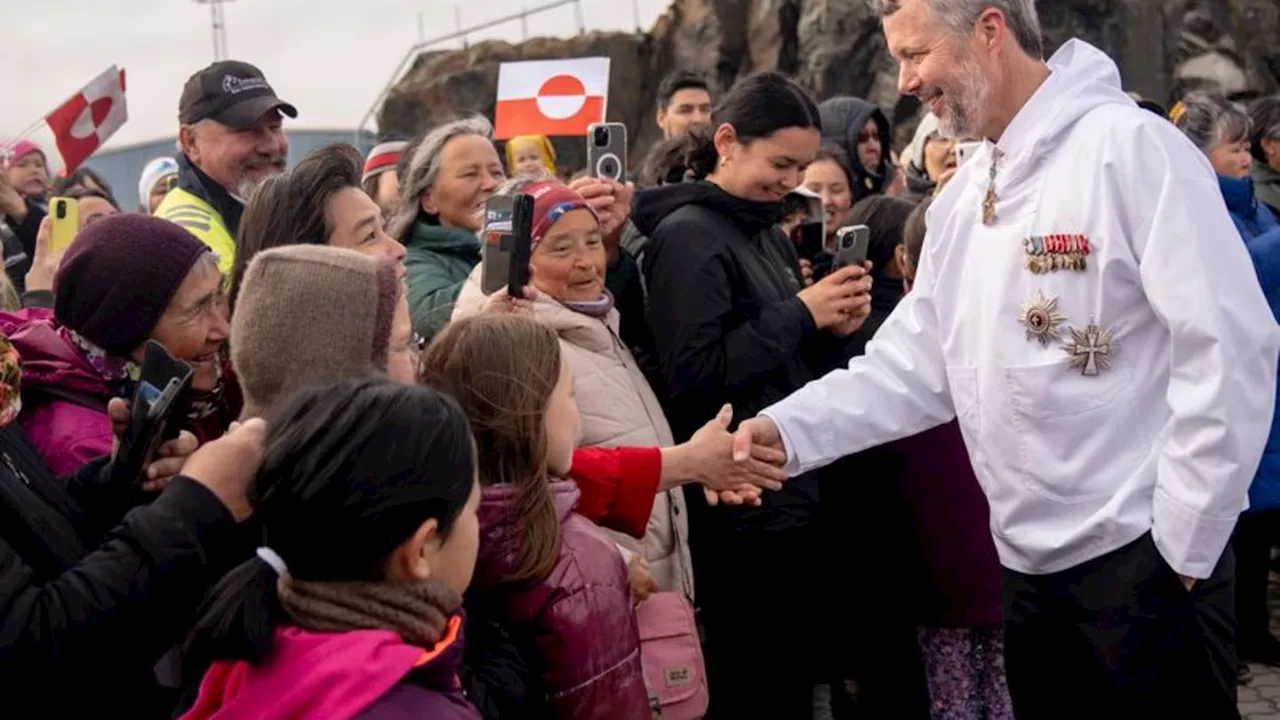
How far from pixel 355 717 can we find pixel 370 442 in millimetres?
380

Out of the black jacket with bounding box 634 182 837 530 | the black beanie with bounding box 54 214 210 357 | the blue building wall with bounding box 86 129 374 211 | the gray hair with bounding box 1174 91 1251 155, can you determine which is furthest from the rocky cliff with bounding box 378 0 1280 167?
the black beanie with bounding box 54 214 210 357

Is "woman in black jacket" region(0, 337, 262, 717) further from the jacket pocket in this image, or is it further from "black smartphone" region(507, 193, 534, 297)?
the jacket pocket

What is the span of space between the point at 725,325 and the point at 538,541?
1.75 metres

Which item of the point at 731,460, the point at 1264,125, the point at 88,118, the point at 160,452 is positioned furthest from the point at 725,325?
the point at 88,118

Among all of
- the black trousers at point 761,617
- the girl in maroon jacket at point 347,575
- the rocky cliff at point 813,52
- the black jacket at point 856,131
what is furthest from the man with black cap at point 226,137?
the rocky cliff at point 813,52

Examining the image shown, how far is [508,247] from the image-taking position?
366 centimetres

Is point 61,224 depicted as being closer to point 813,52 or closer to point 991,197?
point 991,197

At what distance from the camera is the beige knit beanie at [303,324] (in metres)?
Answer: 2.67

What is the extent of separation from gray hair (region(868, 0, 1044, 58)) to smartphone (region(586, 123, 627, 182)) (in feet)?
4.89

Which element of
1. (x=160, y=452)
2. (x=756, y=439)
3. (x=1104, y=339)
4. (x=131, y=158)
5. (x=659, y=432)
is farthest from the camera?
(x=131, y=158)

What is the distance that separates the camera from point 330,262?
273 centimetres

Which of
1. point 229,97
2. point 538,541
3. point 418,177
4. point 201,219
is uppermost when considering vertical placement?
point 229,97

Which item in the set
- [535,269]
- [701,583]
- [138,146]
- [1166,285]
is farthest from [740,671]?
[138,146]

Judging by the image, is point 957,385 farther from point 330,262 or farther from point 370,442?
point 370,442
